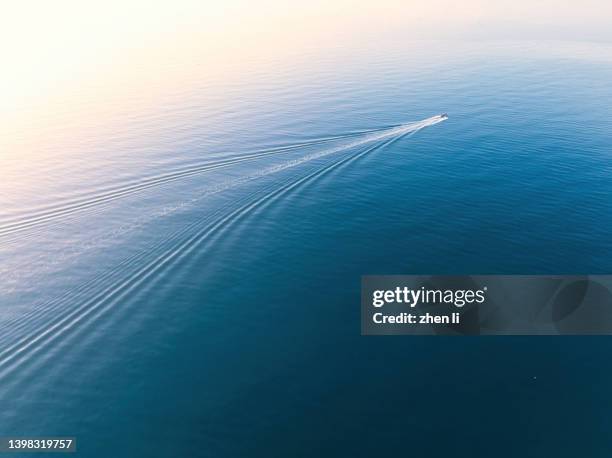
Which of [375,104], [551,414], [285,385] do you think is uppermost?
[375,104]

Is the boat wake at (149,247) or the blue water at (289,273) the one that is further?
the boat wake at (149,247)

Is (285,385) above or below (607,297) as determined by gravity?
below

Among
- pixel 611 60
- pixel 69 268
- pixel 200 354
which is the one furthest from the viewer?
pixel 611 60

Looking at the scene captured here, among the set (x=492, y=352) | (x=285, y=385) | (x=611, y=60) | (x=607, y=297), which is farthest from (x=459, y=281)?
(x=611, y=60)

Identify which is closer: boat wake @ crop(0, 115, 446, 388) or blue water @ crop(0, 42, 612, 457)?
blue water @ crop(0, 42, 612, 457)

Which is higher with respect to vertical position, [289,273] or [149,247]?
[149,247]

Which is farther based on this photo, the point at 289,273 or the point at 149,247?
the point at 149,247

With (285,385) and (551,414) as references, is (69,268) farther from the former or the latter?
(551,414)

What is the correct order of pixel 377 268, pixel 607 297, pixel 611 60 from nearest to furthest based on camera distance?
pixel 607 297, pixel 377 268, pixel 611 60
